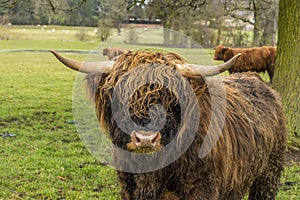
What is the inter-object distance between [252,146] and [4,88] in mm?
13092

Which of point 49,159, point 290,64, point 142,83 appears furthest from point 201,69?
point 290,64

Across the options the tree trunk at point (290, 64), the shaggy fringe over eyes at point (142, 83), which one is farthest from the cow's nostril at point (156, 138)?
the tree trunk at point (290, 64)

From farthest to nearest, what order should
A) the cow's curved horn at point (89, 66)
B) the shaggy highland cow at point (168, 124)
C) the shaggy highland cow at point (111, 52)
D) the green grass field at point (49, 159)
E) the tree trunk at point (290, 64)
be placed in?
the tree trunk at point (290, 64) → the green grass field at point (49, 159) → the shaggy highland cow at point (111, 52) → the cow's curved horn at point (89, 66) → the shaggy highland cow at point (168, 124)

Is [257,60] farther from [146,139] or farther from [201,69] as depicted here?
[146,139]

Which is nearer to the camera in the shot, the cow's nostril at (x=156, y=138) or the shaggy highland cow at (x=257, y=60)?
the cow's nostril at (x=156, y=138)

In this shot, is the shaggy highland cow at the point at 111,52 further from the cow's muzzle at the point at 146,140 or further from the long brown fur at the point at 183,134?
the cow's muzzle at the point at 146,140

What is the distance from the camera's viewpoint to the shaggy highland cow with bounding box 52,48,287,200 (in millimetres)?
2791

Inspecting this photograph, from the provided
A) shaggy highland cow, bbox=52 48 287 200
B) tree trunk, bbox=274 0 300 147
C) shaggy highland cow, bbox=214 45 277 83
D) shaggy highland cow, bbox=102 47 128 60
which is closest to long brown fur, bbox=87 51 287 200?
shaggy highland cow, bbox=52 48 287 200

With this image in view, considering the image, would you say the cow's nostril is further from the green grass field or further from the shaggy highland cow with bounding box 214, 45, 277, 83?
the shaggy highland cow with bounding box 214, 45, 277, 83

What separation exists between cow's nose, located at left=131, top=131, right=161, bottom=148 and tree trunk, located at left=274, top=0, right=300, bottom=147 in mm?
5029

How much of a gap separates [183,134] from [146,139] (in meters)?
0.38

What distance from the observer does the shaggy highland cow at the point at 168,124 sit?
9.16 ft

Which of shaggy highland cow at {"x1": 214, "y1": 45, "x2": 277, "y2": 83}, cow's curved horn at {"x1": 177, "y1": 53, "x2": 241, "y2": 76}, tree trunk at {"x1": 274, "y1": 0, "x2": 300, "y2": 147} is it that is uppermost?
cow's curved horn at {"x1": 177, "y1": 53, "x2": 241, "y2": 76}

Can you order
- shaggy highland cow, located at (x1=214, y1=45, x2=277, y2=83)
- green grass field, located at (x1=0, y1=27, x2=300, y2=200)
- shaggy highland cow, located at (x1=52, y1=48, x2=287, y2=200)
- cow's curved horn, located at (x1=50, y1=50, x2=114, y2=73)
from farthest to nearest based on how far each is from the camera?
shaggy highland cow, located at (x1=214, y1=45, x2=277, y2=83), green grass field, located at (x1=0, y1=27, x2=300, y2=200), cow's curved horn, located at (x1=50, y1=50, x2=114, y2=73), shaggy highland cow, located at (x1=52, y1=48, x2=287, y2=200)
